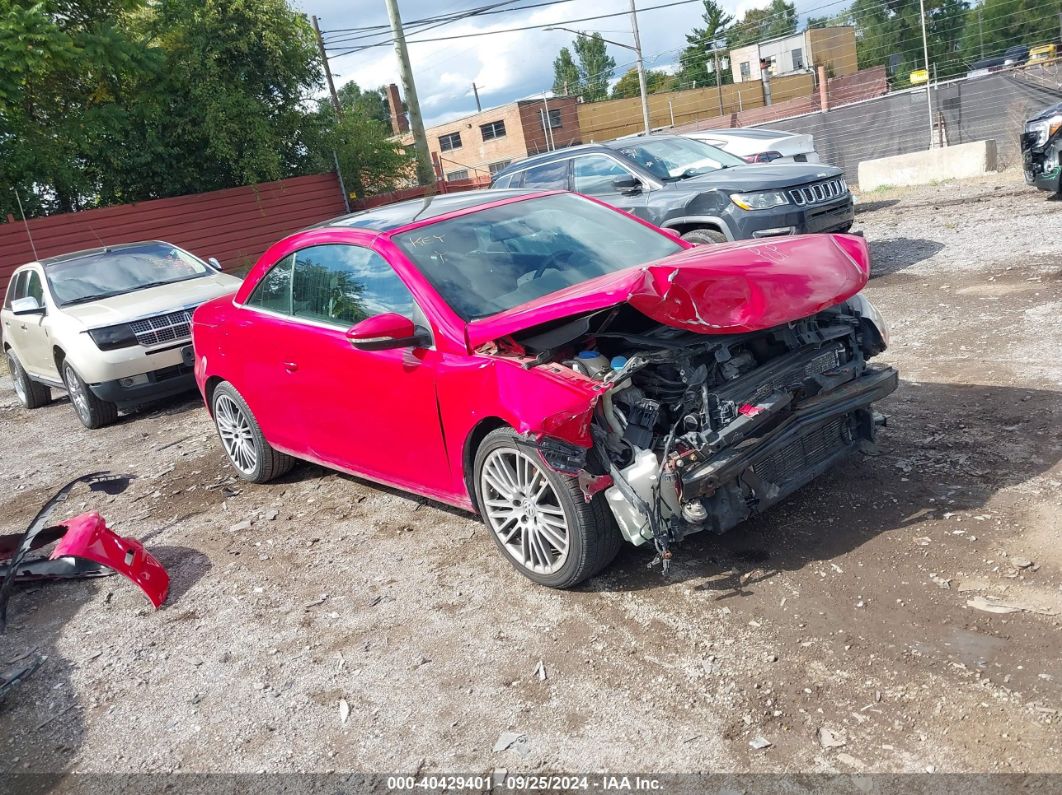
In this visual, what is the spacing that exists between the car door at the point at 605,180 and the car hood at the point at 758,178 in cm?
39

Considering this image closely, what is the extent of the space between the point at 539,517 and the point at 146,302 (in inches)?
249

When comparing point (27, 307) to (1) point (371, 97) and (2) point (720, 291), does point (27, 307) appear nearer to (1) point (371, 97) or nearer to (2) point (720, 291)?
(2) point (720, 291)

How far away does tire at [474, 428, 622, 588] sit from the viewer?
373cm

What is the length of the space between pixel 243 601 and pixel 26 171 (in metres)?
18.2

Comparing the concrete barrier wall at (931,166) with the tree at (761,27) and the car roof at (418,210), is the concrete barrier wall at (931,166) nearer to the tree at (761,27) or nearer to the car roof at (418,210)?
the car roof at (418,210)

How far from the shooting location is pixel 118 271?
9.52 metres

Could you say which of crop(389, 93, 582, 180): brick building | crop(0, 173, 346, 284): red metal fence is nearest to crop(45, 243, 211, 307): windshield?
crop(0, 173, 346, 284): red metal fence

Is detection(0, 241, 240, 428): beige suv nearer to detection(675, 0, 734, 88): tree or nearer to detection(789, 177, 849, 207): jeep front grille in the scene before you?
detection(789, 177, 849, 207): jeep front grille

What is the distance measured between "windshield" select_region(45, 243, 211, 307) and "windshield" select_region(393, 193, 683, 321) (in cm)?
587

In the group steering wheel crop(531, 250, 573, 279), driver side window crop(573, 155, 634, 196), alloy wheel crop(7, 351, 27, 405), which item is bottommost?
alloy wheel crop(7, 351, 27, 405)

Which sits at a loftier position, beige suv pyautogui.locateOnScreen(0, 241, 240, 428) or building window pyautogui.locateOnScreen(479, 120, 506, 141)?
building window pyautogui.locateOnScreen(479, 120, 506, 141)

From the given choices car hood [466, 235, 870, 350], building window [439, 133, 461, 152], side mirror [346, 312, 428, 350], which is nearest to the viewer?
car hood [466, 235, 870, 350]

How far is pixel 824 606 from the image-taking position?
3.51m

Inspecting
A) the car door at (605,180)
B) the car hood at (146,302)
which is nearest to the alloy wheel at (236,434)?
the car hood at (146,302)
